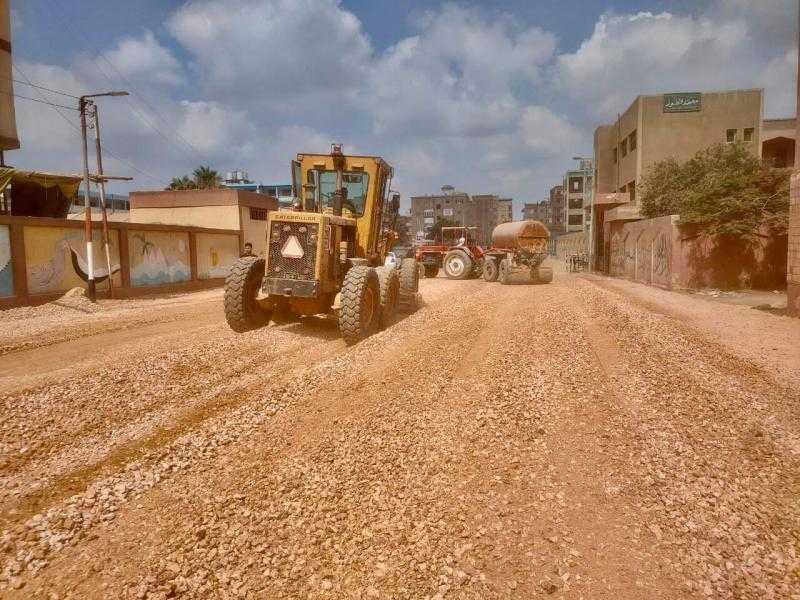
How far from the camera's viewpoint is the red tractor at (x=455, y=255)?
79.0 ft

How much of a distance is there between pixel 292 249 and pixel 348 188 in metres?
2.20

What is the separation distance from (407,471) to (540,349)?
4.49m

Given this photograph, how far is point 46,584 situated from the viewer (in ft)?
8.37

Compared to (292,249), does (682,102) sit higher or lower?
higher

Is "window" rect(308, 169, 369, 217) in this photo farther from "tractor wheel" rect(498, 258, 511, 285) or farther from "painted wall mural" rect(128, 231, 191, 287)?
"tractor wheel" rect(498, 258, 511, 285)

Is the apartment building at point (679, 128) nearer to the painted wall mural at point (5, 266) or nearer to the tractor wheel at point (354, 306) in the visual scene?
the tractor wheel at point (354, 306)

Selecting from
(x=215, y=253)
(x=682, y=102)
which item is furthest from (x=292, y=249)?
(x=682, y=102)

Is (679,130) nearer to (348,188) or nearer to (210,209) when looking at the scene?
(210,209)

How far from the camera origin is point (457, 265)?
953 inches

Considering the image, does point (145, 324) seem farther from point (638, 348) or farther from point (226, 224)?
point (226, 224)

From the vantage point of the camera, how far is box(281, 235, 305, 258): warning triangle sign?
8180mm

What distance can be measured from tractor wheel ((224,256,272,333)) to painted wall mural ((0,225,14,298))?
8.09 m

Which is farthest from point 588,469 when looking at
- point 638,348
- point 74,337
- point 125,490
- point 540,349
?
point 74,337

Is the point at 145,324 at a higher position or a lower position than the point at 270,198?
lower
